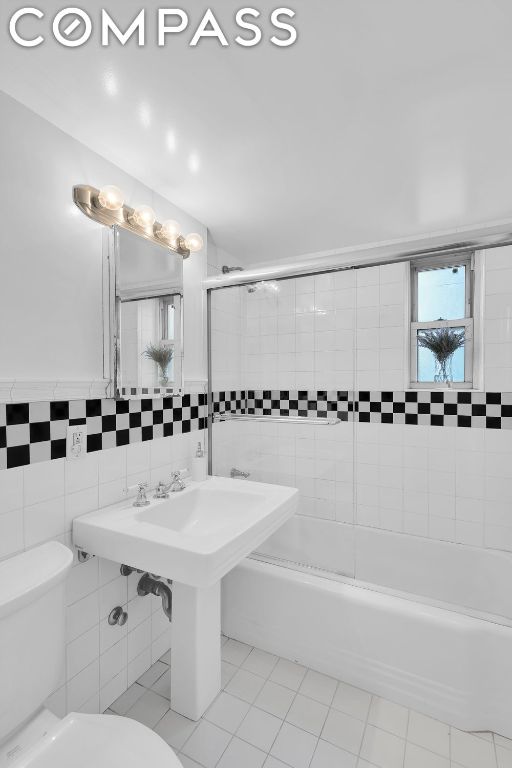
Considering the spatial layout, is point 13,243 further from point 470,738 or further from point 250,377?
point 470,738

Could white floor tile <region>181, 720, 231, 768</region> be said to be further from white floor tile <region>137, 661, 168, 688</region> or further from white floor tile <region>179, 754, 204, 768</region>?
white floor tile <region>137, 661, 168, 688</region>

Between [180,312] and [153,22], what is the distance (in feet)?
3.50

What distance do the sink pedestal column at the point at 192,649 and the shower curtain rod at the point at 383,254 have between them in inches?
55.7

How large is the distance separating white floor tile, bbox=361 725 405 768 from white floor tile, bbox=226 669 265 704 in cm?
45

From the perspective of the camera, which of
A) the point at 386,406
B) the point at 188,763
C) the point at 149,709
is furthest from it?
the point at 386,406

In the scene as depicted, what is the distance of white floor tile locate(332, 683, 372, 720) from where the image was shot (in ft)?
4.86

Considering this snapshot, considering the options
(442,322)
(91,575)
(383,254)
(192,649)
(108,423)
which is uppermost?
(383,254)

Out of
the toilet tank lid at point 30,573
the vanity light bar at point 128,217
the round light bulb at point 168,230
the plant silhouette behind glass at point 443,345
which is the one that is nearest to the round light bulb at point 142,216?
the vanity light bar at point 128,217

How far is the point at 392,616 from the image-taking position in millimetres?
1525

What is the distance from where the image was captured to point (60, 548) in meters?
1.20

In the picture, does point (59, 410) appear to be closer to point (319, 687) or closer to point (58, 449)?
point (58, 449)

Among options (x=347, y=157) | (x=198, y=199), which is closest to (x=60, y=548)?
(x=198, y=199)

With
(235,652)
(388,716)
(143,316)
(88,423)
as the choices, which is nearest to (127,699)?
(235,652)

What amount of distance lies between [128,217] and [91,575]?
1.45 m
